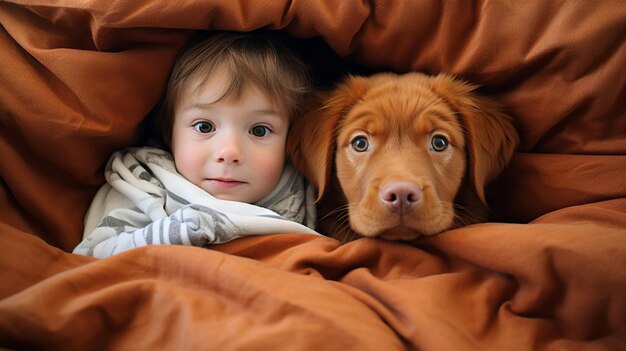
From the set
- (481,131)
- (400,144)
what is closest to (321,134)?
(400,144)

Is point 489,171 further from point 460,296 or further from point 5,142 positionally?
point 5,142

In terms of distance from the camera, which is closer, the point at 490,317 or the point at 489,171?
the point at 490,317

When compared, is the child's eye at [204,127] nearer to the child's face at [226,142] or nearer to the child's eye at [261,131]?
the child's face at [226,142]

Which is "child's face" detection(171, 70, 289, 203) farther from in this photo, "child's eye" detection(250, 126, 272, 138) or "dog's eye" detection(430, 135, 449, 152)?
"dog's eye" detection(430, 135, 449, 152)

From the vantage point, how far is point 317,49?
2.25 metres

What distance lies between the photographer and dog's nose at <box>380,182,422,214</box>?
1.55 meters

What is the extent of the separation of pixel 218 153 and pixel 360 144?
491mm

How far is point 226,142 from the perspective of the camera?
1815mm

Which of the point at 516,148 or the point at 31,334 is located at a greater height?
the point at 516,148

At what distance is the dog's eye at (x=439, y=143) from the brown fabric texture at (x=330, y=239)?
25 cm

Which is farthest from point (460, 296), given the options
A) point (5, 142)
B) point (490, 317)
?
point (5, 142)

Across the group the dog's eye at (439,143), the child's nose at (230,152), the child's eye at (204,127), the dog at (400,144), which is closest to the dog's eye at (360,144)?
the dog at (400,144)

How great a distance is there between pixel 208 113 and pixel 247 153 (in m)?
0.20

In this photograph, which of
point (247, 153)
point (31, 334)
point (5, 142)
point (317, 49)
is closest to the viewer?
point (31, 334)
